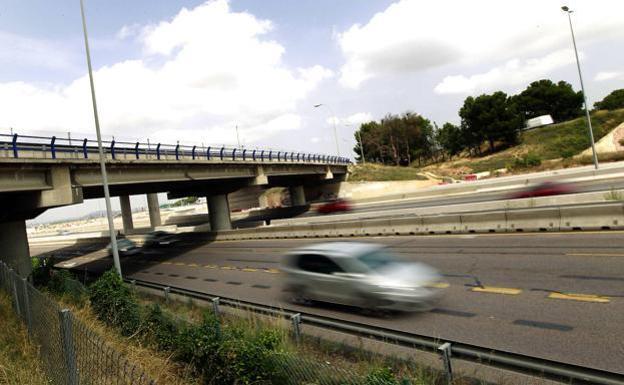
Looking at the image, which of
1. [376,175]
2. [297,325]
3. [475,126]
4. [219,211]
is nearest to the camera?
[297,325]

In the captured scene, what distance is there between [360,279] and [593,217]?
11054mm

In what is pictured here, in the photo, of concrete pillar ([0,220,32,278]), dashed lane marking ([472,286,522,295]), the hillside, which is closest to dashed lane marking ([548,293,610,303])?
dashed lane marking ([472,286,522,295])

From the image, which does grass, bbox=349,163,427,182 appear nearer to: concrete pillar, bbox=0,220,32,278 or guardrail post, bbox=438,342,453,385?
concrete pillar, bbox=0,220,32,278

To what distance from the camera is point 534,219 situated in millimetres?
17188

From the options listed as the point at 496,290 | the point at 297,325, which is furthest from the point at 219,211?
the point at 297,325

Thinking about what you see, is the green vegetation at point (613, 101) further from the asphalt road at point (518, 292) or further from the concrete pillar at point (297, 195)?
the asphalt road at point (518, 292)

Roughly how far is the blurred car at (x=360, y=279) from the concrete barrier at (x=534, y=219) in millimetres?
7699

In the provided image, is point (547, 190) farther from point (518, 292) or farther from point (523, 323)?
point (523, 323)

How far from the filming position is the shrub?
384 inches

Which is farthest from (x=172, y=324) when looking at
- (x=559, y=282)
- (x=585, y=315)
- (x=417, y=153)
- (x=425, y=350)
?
(x=417, y=153)

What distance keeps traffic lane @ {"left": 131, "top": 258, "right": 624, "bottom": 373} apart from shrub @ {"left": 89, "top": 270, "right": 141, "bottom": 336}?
4.35 meters

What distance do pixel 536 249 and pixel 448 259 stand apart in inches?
117

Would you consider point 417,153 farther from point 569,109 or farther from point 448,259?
point 448,259

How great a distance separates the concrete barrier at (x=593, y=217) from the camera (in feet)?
48.9
